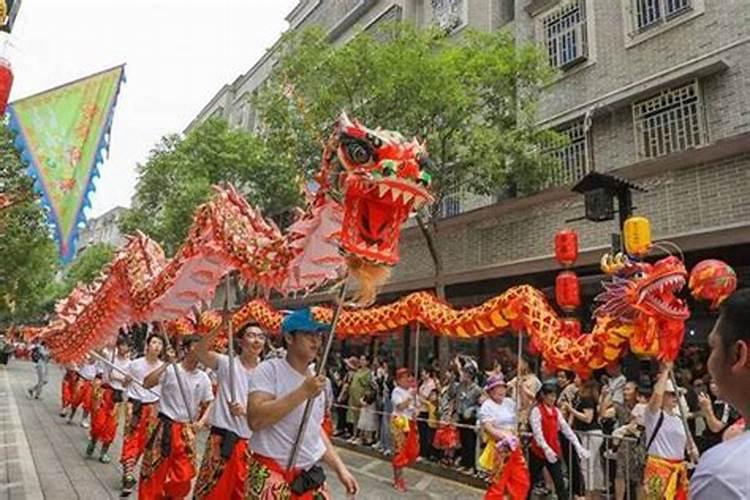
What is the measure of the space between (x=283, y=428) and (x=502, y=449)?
381cm

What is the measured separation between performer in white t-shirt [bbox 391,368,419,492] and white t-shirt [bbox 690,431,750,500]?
763 cm

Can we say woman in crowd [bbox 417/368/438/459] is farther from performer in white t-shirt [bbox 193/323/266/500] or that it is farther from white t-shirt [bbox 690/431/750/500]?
white t-shirt [bbox 690/431/750/500]

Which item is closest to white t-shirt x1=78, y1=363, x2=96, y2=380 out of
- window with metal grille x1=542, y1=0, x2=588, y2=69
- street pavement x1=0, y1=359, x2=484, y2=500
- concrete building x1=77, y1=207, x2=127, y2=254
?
street pavement x1=0, y1=359, x2=484, y2=500

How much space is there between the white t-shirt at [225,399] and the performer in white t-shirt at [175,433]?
1.37ft

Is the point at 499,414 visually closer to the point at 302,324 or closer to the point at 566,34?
the point at 302,324

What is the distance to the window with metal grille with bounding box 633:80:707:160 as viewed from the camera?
10.2 metres

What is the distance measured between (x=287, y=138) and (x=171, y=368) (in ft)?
24.4

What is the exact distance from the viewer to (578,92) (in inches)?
492

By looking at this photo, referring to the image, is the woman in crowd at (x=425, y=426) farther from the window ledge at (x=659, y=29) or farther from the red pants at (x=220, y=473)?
the window ledge at (x=659, y=29)

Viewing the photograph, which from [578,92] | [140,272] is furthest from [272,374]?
[578,92]

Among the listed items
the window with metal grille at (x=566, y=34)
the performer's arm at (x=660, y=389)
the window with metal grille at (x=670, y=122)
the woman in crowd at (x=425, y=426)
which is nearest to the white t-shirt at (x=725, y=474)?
the performer's arm at (x=660, y=389)

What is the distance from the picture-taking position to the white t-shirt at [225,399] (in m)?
4.90

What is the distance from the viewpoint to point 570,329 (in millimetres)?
6551

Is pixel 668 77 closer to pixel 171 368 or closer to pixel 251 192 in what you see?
pixel 171 368
